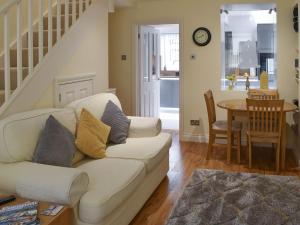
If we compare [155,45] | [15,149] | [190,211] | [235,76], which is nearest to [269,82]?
[235,76]

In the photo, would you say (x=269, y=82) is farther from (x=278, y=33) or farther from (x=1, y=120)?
(x=1, y=120)

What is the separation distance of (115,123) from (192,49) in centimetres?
258

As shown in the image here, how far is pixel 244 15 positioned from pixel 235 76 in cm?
103

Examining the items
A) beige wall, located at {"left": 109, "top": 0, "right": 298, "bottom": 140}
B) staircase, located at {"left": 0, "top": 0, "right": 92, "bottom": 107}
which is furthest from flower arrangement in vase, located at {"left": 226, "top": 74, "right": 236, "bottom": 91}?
staircase, located at {"left": 0, "top": 0, "right": 92, "bottom": 107}

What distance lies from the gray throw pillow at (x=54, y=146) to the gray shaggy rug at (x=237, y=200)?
3.42 feet

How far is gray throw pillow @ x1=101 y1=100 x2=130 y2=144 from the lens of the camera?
11.9 feet

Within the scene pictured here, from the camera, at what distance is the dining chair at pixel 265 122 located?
4.12 meters

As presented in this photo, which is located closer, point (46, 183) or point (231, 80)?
point (46, 183)

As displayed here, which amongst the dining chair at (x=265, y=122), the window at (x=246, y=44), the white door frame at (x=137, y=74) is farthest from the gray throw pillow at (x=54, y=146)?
the window at (x=246, y=44)

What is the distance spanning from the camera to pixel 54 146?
104 inches

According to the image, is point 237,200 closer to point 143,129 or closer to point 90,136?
point 143,129

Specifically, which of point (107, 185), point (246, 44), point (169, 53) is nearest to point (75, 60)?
point (107, 185)

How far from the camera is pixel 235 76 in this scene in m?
5.70

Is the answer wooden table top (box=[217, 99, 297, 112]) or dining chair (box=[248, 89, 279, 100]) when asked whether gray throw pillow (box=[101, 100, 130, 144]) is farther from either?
dining chair (box=[248, 89, 279, 100])
